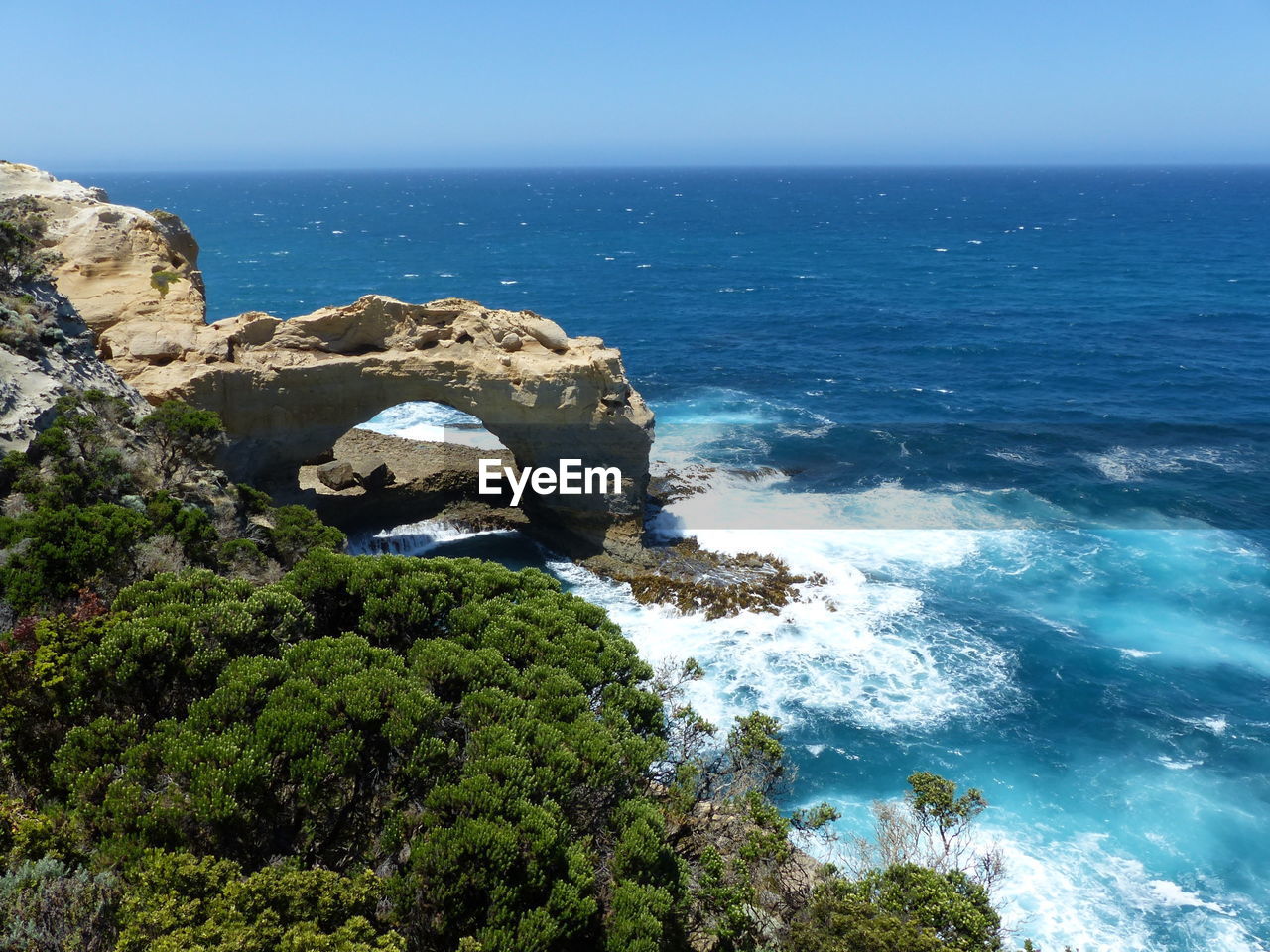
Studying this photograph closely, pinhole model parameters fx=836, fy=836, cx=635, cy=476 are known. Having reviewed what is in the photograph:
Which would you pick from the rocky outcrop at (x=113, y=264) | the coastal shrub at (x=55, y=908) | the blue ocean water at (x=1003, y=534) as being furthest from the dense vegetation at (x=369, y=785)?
the rocky outcrop at (x=113, y=264)

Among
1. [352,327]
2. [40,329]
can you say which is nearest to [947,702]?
[352,327]

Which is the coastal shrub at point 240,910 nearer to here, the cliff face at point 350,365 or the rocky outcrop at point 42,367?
the rocky outcrop at point 42,367

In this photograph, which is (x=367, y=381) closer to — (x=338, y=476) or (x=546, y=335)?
(x=338, y=476)

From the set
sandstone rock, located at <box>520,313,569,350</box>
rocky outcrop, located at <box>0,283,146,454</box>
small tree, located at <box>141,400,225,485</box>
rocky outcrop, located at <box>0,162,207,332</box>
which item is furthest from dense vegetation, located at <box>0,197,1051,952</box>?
sandstone rock, located at <box>520,313,569,350</box>

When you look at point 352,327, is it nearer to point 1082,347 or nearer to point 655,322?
point 655,322

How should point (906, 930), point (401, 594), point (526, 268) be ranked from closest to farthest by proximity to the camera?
1. point (906, 930)
2. point (401, 594)
3. point (526, 268)

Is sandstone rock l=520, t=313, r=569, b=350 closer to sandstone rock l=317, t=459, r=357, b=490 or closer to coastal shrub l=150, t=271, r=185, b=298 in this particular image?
sandstone rock l=317, t=459, r=357, b=490
